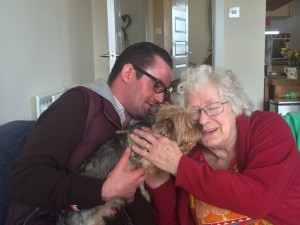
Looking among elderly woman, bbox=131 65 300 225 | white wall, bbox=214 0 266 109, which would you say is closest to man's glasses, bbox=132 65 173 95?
elderly woman, bbox=131 65 300 225

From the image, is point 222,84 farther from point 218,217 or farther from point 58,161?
point 58,161

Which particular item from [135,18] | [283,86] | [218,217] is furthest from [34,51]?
[135,18]

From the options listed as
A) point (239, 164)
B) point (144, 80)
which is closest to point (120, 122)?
point (144, 80)

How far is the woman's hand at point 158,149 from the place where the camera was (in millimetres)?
1328

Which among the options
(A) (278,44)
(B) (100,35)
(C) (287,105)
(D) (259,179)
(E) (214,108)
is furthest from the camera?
(A) (278,44)

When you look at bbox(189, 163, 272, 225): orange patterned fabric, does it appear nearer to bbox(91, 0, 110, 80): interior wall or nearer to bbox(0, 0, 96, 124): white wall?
bbox(0, 0, 96, 124): white wall

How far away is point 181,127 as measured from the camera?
1.53 meters

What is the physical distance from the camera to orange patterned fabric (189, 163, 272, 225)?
1.36m

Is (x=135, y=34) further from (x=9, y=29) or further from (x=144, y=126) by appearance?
(x=144, y=126)

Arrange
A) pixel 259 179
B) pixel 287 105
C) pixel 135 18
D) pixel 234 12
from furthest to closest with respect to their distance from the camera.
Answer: pixel 135 18 → pixel 234 12 → pixel 287 105 → pixel 259 179

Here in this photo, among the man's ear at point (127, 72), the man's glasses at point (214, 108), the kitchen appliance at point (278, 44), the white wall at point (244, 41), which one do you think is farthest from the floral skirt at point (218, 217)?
the kitchen appliance at point (278, 44)

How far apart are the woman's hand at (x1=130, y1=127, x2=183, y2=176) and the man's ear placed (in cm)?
32

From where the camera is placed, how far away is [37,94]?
269 centimetres

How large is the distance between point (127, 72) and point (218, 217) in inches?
32.9
